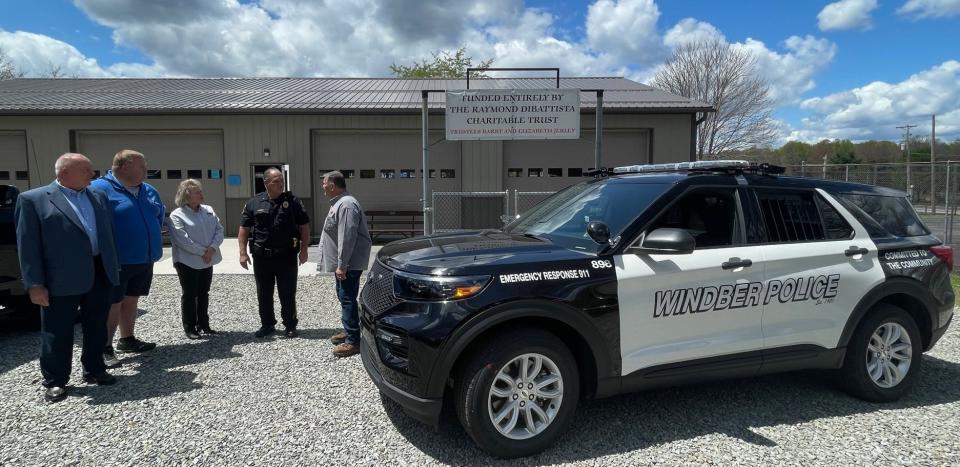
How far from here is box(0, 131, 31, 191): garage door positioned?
45.6 ft

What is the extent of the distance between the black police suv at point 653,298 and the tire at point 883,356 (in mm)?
10

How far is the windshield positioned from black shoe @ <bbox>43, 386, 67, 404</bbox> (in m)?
3.44

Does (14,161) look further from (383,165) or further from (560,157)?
(560,157)

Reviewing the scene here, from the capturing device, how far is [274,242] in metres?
5.13

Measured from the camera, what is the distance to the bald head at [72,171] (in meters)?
3.78

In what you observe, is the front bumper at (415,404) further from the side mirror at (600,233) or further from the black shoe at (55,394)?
the black shoe at (55,394)

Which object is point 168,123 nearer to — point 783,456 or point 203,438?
point 203,438

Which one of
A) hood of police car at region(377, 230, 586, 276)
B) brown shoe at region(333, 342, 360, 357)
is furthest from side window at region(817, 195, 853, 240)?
brown shoe at region(333, 342, 360, 357)

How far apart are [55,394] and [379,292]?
2559 millimetres

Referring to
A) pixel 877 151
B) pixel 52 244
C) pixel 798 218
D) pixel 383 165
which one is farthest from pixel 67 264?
pixel 877 151

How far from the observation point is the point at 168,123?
13.8 metres

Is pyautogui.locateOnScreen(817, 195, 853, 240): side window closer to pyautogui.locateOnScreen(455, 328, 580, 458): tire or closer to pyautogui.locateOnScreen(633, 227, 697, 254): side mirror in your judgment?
pyautogui.locateOnScreen(633, 227, 697, 254): side mirror

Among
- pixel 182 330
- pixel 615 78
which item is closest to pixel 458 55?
pixel 615 78

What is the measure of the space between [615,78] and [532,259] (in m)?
16.7
